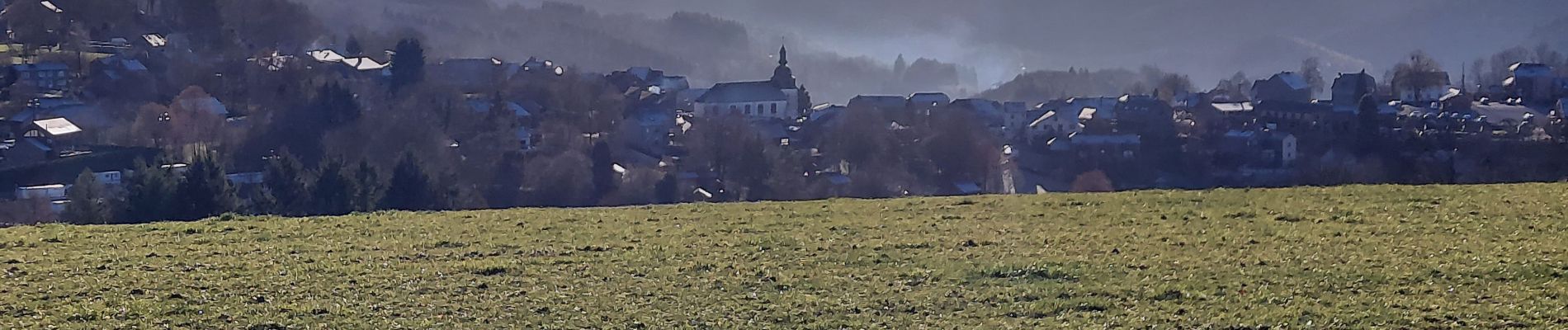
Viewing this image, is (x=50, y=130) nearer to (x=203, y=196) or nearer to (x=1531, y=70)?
(x=203, y=196)

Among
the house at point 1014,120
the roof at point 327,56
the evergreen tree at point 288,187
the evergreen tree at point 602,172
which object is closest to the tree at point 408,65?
the roof at point 327,56

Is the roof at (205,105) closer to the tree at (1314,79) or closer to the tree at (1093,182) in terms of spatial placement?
the tree at (1093,182)

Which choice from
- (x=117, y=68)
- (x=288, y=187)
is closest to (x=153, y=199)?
(x=288, y=187)

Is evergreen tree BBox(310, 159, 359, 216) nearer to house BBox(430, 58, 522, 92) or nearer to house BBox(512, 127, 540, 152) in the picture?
house BBox(512, 127, 540, 152)

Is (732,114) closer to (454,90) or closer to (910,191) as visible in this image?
(454,90)

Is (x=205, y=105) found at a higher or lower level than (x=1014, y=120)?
higher

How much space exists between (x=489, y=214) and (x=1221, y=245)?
6.84 metres

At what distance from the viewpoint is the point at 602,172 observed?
43.8m

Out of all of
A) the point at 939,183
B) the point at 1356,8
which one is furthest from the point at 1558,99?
the point at 1356,8

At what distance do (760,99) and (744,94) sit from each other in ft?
4.17

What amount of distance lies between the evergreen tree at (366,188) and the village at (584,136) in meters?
0.16

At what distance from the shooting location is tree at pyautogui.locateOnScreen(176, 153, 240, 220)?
20250 millimetres

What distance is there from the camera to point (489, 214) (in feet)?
42.9

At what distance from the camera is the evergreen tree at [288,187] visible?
2708 cm
